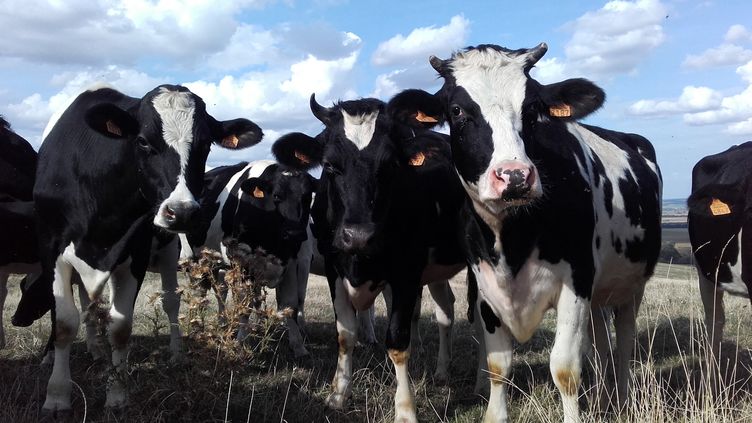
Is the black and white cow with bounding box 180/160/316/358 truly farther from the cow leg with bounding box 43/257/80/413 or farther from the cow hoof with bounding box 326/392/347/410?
the cow leg with bounding box 43/257/80/413

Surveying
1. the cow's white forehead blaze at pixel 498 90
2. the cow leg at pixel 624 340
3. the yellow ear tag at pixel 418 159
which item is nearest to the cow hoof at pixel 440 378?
the cow leg at pixel 624 340

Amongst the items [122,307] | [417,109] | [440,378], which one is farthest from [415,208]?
[122,307]

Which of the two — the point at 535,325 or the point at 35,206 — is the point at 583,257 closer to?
the point at 535,325

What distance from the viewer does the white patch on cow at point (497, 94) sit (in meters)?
4.18

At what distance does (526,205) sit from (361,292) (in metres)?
2.00

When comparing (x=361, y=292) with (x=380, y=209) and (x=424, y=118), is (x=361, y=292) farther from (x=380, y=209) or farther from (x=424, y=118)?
(x=424, y=118)

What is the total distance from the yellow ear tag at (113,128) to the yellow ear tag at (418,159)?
225 cm

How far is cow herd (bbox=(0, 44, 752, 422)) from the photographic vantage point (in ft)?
15.2

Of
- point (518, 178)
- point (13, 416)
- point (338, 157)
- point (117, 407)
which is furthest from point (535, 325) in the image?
point (13, 416)

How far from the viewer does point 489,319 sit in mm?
5145

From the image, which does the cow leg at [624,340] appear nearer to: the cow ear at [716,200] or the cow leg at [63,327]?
the cow ear at [716,200]

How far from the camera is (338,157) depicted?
5516 mm

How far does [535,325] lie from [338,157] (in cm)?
192

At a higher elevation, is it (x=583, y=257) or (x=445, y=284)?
(x=583, y=257)
